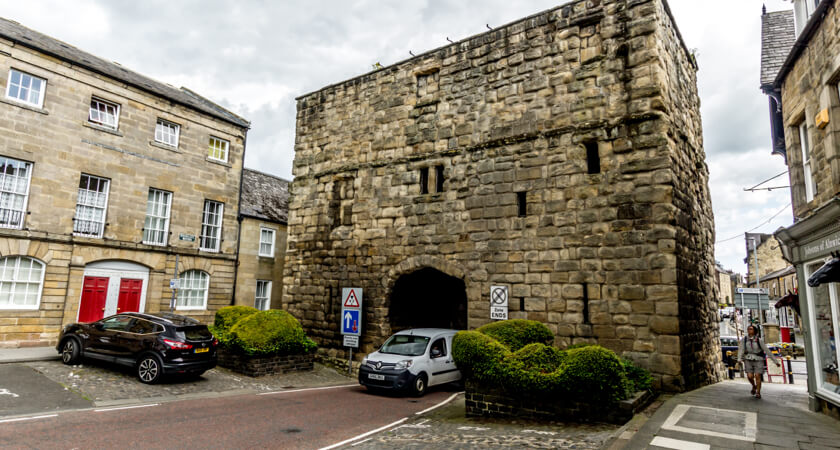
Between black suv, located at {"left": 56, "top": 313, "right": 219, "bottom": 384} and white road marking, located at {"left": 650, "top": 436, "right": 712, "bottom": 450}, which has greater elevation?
black suv, located at {"left": 56, "top": 313, "right": 219, "bottom": 384}

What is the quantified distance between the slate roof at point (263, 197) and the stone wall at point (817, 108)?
57.5 feet

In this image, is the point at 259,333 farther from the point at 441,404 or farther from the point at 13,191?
the point at 13,191

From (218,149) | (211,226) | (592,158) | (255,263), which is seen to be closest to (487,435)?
(592,158)

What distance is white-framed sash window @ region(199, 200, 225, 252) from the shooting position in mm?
18062

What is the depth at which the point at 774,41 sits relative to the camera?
1174 centimetres

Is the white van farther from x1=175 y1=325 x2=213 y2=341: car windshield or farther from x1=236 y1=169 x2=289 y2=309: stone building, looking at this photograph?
x1=236 y1=169 x2=289 y2=309: stone building

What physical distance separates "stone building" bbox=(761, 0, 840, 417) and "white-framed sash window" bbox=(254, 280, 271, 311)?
59.2ft

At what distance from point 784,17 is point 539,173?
793 cm

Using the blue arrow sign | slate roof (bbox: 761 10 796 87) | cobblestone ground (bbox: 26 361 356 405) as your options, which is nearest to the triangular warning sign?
the blue arrow sign

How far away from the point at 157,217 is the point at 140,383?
28.6 ft

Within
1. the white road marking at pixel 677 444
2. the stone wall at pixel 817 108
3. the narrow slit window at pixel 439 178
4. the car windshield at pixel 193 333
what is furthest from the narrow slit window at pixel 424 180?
the white road marking at pixel 677 444

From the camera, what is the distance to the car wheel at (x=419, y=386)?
997 centimetres

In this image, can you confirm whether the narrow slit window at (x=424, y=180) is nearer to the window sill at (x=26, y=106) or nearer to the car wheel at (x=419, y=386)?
the car wheel at (x=419, y=386)

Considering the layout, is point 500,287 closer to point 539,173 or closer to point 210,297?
point 539,173
